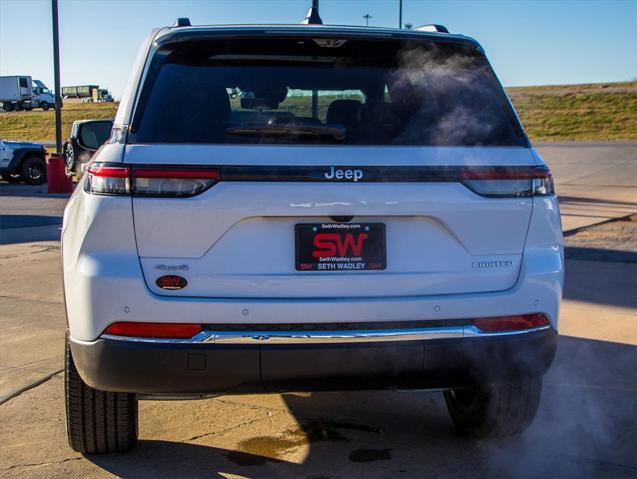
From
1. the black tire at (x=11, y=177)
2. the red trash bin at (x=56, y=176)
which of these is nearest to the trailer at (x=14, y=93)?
the black tire at (x=11, y=177)

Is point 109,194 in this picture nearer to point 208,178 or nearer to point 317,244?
point 208,178

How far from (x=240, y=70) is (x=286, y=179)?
23.6 inches

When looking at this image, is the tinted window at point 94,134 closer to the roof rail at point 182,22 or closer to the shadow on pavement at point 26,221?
the roof rail at point 182,22

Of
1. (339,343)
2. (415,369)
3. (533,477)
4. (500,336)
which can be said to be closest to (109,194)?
(339,343)

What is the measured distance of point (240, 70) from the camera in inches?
130

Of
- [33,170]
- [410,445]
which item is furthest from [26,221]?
[410,445]

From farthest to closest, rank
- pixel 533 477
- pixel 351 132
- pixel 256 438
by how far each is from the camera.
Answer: pixel 256 438
pixel 533 477
pixel 351 132

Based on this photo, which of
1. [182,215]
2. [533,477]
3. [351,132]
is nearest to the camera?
[182,215]

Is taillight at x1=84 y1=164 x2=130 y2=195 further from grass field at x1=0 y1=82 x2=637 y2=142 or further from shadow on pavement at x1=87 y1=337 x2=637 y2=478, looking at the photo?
grass field at x1=0 y1=82 x2=637 y2=142

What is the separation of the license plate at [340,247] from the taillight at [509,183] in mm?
417

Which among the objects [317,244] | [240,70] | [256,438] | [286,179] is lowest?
[256,438]

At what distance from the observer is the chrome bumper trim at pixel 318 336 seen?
2.94m

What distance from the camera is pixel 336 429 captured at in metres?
4.12

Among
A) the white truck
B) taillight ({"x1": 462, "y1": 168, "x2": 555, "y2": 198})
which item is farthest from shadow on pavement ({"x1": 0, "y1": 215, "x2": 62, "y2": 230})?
the white truck
